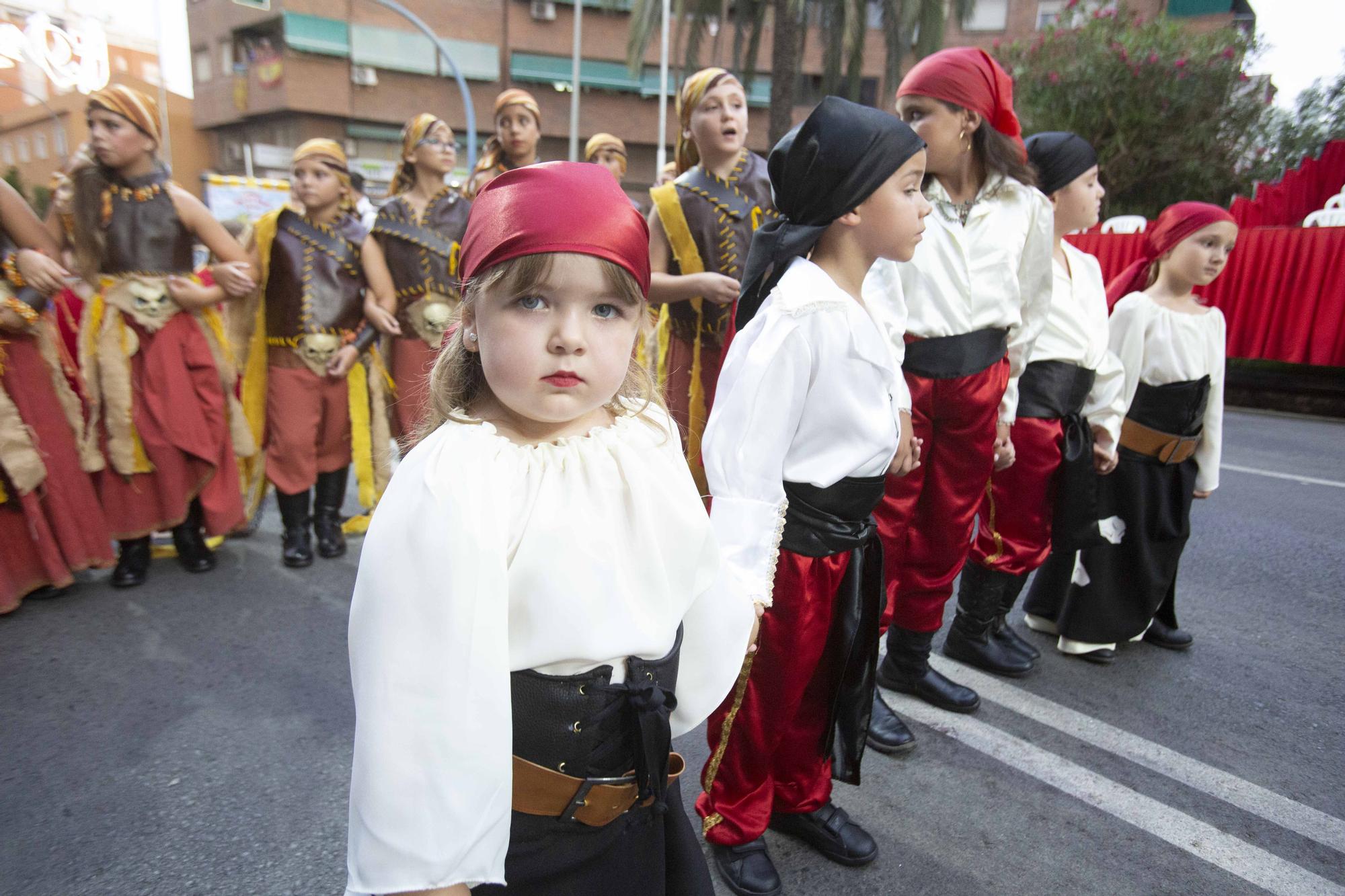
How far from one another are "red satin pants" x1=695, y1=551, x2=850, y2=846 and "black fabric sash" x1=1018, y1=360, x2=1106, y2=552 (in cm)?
157

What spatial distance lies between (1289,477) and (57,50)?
1052 centimetres

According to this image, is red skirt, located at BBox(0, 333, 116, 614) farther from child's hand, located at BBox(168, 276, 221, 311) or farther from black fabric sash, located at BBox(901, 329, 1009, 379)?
black fabric sash, located at BBox(901, 329, 1009, 379)

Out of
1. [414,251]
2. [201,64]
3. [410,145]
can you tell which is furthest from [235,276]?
[201,64]

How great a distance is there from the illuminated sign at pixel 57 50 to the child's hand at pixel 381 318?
7.13 ft

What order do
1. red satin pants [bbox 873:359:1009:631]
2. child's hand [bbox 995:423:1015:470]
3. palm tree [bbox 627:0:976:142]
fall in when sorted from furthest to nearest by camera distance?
palm tree [bbox 627:0:976:142]
child's hand [bbox 995:423:1015:470]
red satin pants [bbox 873:359:1009:631]

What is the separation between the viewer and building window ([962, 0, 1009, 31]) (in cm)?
3009

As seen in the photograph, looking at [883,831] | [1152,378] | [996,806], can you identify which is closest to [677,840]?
[883,831]

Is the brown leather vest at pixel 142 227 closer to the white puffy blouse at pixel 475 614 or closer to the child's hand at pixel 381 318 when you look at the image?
the child's hand at pixel 381 318

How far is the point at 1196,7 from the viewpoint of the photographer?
27469 mm

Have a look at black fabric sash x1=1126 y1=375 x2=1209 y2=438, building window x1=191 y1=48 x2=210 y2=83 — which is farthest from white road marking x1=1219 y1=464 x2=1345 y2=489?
building window x1=191 y1=48 x2=210 y2=83

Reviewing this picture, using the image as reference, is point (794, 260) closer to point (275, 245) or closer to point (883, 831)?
point (883, 831)

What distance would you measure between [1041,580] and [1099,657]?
38cm

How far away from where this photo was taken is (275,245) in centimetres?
398

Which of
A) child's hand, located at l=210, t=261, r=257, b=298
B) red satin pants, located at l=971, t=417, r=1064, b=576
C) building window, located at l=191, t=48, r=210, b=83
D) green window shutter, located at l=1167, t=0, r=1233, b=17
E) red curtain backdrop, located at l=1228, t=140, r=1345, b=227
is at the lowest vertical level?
red satin pants, located at l=971, t=417, r=1064, b=576
